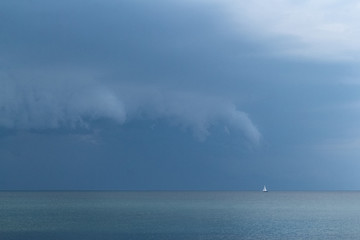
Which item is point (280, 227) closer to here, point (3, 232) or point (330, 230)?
point (330, 230)

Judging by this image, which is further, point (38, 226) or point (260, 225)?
point (260, 225)

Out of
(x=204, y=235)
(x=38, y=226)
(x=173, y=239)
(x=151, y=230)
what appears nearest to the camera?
(x=173, y=239)

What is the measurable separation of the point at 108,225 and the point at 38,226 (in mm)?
10579

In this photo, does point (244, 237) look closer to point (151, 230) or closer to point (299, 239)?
point (299, 239)

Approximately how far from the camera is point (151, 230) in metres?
75.2

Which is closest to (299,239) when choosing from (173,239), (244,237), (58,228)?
(244,237)

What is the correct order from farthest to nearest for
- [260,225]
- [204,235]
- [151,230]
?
[260,225] → [151,230] → [204,235]

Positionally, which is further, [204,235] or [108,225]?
[108,225]

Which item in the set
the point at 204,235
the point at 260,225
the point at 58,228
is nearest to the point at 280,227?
the point at 260,225

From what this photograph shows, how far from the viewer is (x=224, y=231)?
7625cm

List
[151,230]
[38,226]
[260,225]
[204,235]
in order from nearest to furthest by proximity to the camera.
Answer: [204,235]
[151,230]
[38,226]
[260,225]

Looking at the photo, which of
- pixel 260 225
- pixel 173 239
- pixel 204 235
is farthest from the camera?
pixel 260 225

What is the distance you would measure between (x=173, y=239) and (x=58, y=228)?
21.6 metres

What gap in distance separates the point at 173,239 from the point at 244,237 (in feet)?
32.7
